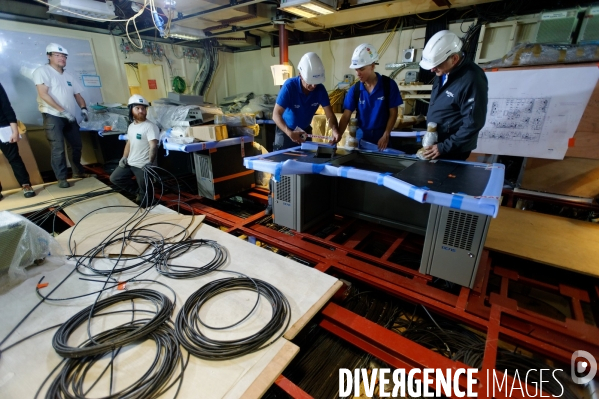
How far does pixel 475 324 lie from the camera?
1402 mm

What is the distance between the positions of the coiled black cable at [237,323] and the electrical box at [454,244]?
93 centimetres

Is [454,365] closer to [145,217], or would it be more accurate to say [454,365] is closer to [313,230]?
[313,230]

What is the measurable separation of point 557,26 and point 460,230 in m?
3.11

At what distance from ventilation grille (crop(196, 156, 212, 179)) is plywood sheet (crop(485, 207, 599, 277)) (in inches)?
104

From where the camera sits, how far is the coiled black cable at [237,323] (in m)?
1.13

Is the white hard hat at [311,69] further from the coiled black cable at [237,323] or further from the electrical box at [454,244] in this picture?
the coiled black cable at [237,323]

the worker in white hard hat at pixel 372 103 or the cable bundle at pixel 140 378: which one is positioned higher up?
the worker in white hard hat at pixel 372 103

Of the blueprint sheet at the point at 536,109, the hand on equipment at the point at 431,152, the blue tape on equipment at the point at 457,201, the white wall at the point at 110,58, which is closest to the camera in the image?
the blue tape on equipment at the point at 457,201

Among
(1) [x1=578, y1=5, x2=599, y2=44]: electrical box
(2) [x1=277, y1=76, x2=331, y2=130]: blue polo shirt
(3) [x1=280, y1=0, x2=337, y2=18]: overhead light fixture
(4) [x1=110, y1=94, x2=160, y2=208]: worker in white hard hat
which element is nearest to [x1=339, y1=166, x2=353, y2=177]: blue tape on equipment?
(2) [x1=277, y1=76, x2=331, y2=130]: blue polo shirt

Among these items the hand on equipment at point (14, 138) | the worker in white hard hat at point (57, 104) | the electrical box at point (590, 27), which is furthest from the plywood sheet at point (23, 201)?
the electrical box at point (590, 27)

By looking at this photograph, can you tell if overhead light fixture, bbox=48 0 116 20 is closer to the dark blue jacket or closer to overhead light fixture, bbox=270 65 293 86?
overhead light fixture, bbox=270 65 293 86

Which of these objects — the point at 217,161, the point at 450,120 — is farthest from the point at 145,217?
the point at 450,120

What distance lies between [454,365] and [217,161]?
2647 millimetres

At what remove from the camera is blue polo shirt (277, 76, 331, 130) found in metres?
2.46
